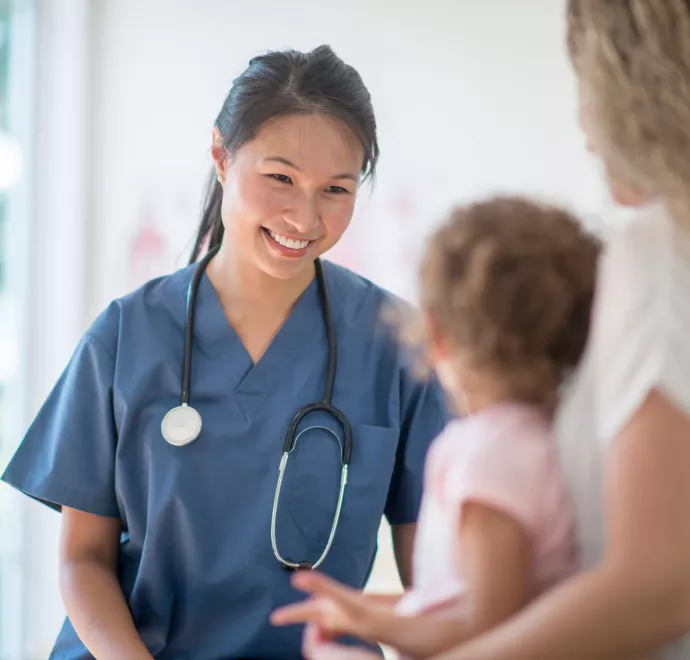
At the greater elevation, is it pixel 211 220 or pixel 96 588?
pixel 211 220

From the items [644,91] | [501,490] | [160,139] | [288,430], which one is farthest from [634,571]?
[160,139]

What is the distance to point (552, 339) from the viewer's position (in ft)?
2.62

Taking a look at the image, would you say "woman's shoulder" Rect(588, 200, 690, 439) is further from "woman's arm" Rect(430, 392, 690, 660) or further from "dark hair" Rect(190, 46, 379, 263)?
"dark hair" Rect(190, 46, 379, 263)

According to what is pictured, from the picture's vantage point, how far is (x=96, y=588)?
1368 millimetres

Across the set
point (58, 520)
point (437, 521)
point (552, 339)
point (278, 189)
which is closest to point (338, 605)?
point (437, 521)

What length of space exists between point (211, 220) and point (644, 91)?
37.4 inches

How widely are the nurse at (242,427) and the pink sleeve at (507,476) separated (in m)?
0.58

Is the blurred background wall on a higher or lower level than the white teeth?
higher

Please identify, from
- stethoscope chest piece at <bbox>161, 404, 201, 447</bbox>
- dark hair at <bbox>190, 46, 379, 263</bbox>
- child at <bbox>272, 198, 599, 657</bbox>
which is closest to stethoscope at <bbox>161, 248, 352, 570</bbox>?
stethoscope chest piece at <bbox>161, 404, 201, 447</bbox>

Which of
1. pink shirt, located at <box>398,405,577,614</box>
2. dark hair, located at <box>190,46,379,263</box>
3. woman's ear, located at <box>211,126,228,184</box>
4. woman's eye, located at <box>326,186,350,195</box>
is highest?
dark hair, located at <box>190,46,379,263</box>

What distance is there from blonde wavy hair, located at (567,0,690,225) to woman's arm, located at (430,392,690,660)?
20cm

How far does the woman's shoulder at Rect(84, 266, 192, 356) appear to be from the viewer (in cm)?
142

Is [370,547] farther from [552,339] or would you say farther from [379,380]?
[552,339]

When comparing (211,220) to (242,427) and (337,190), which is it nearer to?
(337,190)
